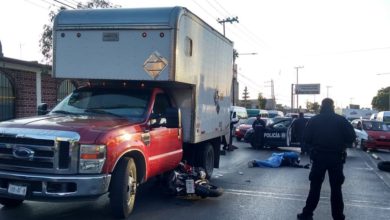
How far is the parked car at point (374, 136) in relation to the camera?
826 inches

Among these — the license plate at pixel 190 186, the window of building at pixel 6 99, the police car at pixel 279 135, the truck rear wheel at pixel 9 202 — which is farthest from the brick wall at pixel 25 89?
Result: the license plate at pixel 190 186

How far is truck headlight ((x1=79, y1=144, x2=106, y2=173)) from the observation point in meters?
5.93

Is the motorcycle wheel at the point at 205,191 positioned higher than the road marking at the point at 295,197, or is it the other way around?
the motorcycle wheel at the point at 205,191

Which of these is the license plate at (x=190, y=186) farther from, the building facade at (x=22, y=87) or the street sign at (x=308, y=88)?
the street sign at (x=308, y=88)

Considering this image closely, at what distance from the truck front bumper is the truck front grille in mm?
105

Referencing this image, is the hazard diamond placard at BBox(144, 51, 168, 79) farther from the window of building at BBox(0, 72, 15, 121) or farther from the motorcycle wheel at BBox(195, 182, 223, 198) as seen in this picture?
the window of building at BBox(0, 72, 15, 121)

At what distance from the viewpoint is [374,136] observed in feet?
69.4

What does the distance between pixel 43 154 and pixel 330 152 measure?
403cm

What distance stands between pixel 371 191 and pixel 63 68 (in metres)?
6.87

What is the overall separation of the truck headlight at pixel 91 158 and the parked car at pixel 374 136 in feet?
58.2

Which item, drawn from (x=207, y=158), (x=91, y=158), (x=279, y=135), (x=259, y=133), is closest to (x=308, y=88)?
(x=259, y=133)

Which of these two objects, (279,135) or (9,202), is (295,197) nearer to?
(9,202)

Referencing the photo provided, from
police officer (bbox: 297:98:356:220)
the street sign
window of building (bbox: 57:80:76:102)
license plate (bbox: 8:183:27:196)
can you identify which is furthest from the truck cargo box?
the street sign

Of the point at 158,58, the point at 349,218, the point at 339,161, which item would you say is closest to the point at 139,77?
the point at 158,58
